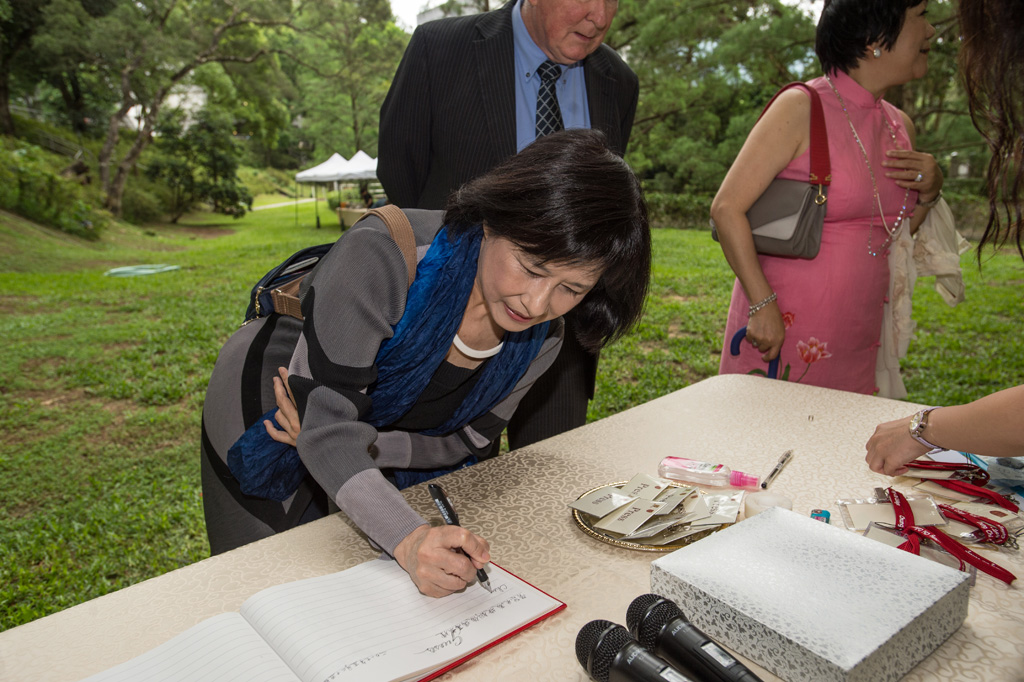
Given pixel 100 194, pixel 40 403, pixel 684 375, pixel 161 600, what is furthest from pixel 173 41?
pixel 161 600

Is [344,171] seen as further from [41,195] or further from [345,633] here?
[345,633]

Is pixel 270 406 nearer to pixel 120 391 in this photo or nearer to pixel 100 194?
pixel 120 391

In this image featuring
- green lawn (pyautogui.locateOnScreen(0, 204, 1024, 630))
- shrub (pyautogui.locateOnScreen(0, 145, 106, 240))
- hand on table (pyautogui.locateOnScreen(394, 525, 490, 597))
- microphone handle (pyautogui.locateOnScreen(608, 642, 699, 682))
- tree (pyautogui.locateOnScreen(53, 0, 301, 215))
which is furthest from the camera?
tree (pyautogui.locateOnScreen(53, 0, 301, 215))

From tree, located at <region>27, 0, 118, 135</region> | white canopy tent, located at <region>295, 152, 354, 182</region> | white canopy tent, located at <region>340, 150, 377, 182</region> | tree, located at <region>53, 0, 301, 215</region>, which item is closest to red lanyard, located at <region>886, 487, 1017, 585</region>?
tree, located at <region>27, 0, 118, 135</region>

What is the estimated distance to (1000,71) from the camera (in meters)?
1.05

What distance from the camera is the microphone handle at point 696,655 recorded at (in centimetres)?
70

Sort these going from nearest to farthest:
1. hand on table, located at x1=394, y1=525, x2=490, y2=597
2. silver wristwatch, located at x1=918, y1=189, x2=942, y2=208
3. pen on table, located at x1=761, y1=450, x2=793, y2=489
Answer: hand on table, located at x1=394, y1=525, x2=490, y2=597 < pen on table, located at x1=761, y1=450, x2=793, y2=489 < silver wristwatch, located at x1=918, y1=189, x2=942, y2=208

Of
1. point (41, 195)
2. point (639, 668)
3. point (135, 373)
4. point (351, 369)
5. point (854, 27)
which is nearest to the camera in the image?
point (639, 668)

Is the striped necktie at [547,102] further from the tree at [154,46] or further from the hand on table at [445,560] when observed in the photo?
the tree at [154,46]

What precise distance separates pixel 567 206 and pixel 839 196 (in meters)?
1.15

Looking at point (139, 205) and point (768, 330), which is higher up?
point (139, 205)

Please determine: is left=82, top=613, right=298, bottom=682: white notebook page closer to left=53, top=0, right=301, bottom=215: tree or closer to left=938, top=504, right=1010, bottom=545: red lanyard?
left=938, top=504, right=1010, bottom=545: red lanyard

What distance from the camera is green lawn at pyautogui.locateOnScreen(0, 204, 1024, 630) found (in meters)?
2.68

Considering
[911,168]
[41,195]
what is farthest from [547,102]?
[41,195]
